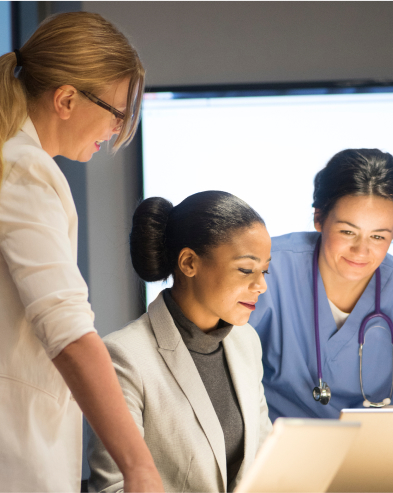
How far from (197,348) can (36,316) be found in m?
0.62

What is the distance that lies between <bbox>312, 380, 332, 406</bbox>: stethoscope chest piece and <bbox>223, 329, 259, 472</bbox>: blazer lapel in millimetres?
258

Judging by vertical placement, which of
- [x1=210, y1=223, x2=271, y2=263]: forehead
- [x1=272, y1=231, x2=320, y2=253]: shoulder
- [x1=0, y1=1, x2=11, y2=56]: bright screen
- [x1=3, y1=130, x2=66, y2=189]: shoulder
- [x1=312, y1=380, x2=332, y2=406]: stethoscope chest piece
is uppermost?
[x1=0, y1=1, x2=11, y2=56]: bright screen

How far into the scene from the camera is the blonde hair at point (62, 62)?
0.77 meters

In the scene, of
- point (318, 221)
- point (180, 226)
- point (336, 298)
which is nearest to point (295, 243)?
point (318, 221)

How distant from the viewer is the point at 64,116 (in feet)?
2.63

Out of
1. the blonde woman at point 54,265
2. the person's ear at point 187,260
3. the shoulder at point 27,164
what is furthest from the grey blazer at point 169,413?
the shoulder at point 27,164

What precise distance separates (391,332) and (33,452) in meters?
1.13

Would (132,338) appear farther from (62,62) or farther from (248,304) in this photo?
(62,62)

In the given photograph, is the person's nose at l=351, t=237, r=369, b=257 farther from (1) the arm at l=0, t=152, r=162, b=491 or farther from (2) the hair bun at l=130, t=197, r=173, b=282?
(1) the arm at l=0, t=152, r=162, b=491

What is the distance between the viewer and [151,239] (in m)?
1.22

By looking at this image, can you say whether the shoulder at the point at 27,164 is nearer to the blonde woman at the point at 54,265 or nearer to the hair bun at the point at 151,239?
the blonde woman at the point at 54,265

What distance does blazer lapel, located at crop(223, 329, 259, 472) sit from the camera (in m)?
1.10

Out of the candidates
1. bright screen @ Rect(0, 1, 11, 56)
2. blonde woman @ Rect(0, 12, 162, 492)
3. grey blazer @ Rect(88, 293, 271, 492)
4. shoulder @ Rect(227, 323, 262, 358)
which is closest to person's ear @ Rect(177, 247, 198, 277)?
grey blazer @ Rect(88, 293, 271, 492)

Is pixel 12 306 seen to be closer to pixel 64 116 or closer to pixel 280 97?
pixel 64 116
